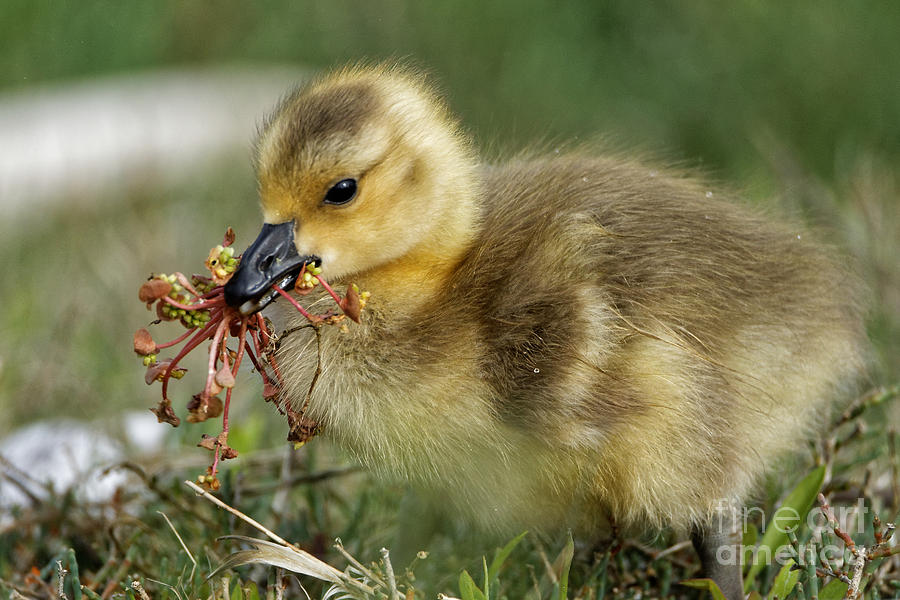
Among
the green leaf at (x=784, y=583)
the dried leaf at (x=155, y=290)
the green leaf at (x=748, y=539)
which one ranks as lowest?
the green leaf at (x=784, y=583)

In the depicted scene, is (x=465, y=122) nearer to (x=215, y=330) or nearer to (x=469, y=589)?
(x=215, y=330)

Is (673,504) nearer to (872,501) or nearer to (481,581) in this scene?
(481,581)

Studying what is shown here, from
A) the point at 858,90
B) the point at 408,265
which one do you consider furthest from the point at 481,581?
the point at 858,90

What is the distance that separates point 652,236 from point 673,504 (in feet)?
1.30

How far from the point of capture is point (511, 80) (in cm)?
452

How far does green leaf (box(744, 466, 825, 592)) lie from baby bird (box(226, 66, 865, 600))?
0.06 meters

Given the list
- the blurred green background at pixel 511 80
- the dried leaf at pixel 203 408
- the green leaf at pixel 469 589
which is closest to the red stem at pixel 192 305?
the dried leaf at pixel 203 408

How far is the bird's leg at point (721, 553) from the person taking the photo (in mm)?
1688

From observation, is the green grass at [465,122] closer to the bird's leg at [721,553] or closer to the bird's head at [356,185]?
the bird's leg at [721,553]

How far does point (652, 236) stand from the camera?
1.63 metres

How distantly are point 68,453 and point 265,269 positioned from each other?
2.91 feet

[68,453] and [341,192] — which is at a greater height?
[341,192]

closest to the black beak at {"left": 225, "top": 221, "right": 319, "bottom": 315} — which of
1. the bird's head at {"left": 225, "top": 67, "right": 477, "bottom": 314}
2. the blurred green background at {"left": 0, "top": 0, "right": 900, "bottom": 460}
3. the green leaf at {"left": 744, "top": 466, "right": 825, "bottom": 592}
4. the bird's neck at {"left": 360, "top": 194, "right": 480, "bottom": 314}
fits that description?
the bird's head at {"left": 225, "top": 67, "right": 477, "bottom": 314}

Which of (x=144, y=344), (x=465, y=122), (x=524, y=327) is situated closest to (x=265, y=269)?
(x=144, y=344)
